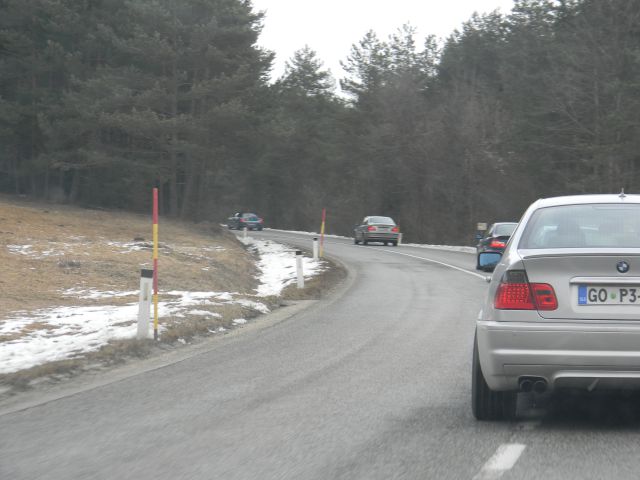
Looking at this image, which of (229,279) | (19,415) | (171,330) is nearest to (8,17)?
(229,279)

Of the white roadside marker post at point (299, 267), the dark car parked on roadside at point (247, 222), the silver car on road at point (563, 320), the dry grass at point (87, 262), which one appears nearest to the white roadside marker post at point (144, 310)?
the dry grass at point (87, 262)

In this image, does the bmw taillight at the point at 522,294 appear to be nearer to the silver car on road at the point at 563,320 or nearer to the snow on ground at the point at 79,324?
the silver car on road at the point at 563,320

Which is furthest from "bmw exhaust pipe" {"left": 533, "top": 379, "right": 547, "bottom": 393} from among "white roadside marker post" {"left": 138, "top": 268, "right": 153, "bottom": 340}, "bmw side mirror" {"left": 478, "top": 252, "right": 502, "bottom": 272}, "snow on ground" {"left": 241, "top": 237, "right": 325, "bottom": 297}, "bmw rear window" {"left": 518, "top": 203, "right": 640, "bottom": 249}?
"snow on ground" {"left": 241, "top": 237, "right": 325, "bottom": 297}

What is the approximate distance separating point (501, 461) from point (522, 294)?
4.21ft

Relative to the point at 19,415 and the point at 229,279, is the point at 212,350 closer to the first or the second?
the point at 19,415

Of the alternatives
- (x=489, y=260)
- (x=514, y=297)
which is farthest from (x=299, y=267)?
(x=514, y=297)

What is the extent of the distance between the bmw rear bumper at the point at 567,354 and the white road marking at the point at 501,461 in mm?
526

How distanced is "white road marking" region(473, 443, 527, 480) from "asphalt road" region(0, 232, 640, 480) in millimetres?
17

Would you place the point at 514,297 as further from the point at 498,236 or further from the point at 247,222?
the point at 247,222

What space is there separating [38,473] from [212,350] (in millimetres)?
5345

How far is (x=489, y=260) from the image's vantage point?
7242 millimetres

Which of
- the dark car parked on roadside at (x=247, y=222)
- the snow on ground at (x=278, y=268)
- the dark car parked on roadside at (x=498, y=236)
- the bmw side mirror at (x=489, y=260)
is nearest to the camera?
the bmw side mirror at (x=489, y=260)

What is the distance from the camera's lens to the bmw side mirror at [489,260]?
7.22 meters

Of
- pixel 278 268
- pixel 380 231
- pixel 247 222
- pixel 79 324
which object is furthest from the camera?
pixel 247 222
